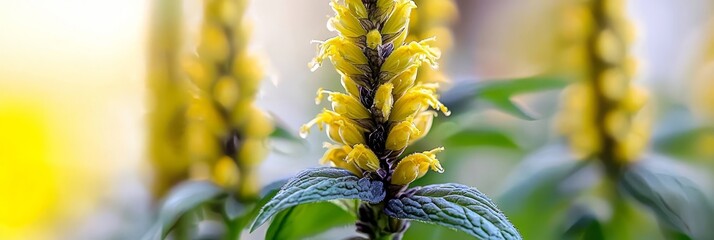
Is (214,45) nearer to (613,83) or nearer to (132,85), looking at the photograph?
(613,83)

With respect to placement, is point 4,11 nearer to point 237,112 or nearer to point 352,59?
point 237,112

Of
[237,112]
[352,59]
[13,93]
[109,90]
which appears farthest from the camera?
[109,90]

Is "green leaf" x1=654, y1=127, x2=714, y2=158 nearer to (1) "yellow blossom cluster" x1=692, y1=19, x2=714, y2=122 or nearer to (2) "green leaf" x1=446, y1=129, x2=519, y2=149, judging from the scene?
(1) "yellow blossom cluster" x1=692, y1=19, x2=714, y2=122

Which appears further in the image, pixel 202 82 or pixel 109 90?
pixel 109 90

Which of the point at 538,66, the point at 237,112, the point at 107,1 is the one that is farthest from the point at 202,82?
the point at 538,66

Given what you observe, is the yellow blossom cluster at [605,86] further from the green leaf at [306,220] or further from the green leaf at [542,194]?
the green leaf at [306,220]

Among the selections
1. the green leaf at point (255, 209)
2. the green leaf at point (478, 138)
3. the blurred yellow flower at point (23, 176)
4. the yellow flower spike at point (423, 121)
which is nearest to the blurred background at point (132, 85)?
the blurred yellow flower at point (23, 176)

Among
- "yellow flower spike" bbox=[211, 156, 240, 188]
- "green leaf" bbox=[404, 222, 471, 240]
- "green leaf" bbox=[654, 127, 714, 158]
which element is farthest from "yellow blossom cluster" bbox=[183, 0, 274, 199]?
"green leaf" bbox=[654, 127, 714, 158]
